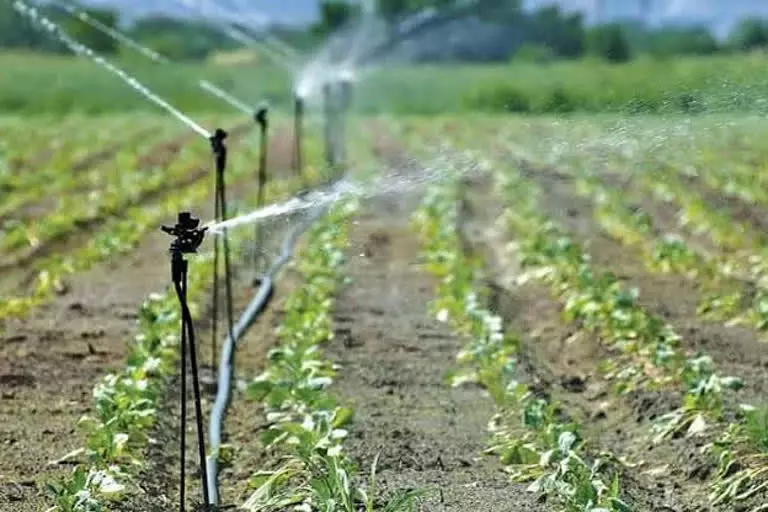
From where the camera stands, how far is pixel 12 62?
4241 centimetres

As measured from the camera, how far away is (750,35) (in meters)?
51.6

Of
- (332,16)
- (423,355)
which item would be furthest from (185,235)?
(332,16)

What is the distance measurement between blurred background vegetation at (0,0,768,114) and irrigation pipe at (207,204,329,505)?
19517mm

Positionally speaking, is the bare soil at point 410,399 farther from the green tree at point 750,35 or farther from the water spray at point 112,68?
the green tree at point 750,35

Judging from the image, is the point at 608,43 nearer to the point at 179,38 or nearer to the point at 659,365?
the point at 179,38

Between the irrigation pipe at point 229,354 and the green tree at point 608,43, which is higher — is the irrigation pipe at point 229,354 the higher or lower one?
the higher one

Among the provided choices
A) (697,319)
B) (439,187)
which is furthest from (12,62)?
(697,319)

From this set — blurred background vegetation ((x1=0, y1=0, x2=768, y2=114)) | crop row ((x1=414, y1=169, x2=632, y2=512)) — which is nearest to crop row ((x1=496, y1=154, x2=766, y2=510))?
crop row ((x1=414, y1=169, x2=632, y2=512))

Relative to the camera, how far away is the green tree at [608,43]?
1800 inches

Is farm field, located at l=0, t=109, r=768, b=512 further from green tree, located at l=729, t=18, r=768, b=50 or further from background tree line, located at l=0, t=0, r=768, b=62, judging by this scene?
green tree, located at l=729, t=18, r=768, b=50

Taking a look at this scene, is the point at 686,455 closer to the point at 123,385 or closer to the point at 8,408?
the point at 123,385

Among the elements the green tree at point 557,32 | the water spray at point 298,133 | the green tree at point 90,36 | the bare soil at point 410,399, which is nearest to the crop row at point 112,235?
the water spray at point 298,133

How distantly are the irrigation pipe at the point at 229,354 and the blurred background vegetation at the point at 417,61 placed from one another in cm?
1952

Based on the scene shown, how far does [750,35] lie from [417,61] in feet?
52.4
